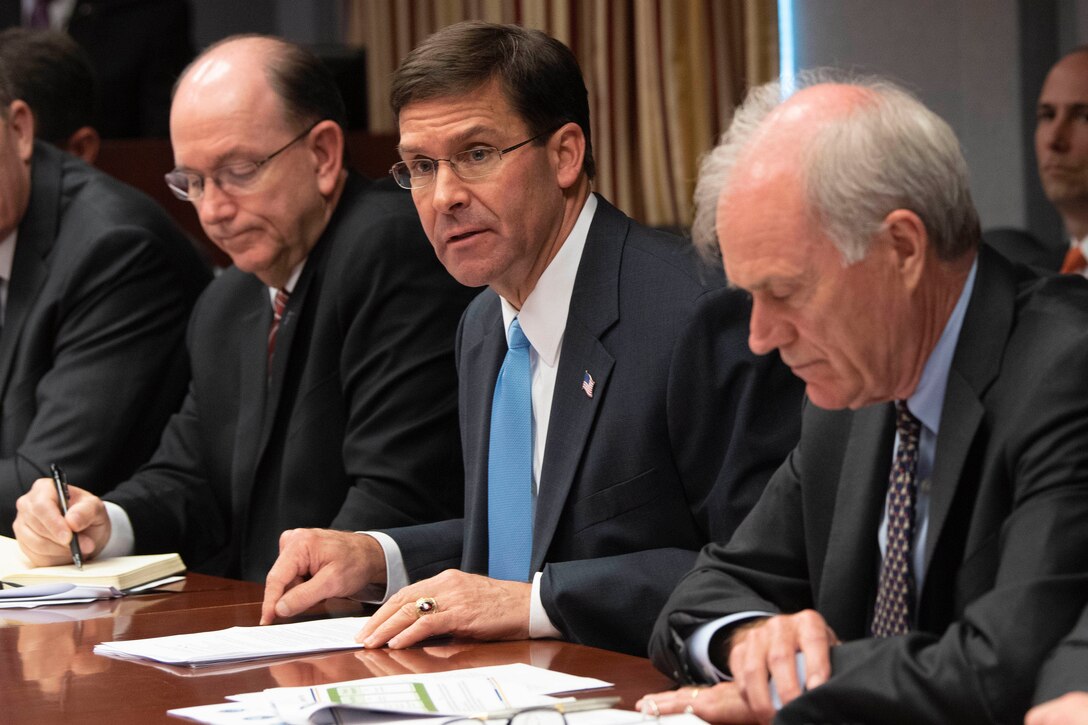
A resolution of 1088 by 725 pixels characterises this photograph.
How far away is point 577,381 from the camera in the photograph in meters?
2.66

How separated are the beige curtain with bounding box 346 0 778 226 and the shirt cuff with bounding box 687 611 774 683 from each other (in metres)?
3.88

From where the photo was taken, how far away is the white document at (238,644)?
87.5 inches

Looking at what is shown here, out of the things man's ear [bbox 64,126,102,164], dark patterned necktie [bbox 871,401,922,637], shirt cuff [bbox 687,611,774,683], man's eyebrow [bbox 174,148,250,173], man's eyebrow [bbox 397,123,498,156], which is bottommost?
shirt cuff [bbox 687,611,774,683]

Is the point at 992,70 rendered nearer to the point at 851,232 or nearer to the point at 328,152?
the point at 328,152

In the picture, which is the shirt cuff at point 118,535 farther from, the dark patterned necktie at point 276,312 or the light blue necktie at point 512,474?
the light blue necktie at point 512,474

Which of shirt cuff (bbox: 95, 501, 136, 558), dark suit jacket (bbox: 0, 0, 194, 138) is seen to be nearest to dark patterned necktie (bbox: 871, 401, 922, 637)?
shirt cuff (bbox: 95, 501, 136, 558)

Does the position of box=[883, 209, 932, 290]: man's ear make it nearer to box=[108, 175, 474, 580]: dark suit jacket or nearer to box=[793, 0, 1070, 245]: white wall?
box=[108, 175, 474, 580]: dark suit jacket

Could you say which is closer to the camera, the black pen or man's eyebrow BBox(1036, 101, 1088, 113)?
the black pen

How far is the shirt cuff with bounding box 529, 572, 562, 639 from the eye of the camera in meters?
2.35

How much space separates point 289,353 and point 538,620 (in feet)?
4.08

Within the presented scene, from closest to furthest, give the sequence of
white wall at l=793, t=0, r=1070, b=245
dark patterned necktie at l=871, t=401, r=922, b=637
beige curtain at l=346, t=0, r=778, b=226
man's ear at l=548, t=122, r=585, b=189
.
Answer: dark patterned necktie at l=871, t=401, r=922, b=637, man's ear at l=548, t=122, r=585, b=189, white wall at l=793, t=0, r=1070, b=245, beige curtain at l=346, t=0, r=778, b=226

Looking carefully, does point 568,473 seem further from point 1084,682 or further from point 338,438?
point 1084,682

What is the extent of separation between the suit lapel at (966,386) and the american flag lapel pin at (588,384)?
0.87 metres

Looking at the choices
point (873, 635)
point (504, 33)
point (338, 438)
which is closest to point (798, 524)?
Answer: point (873, 635)
